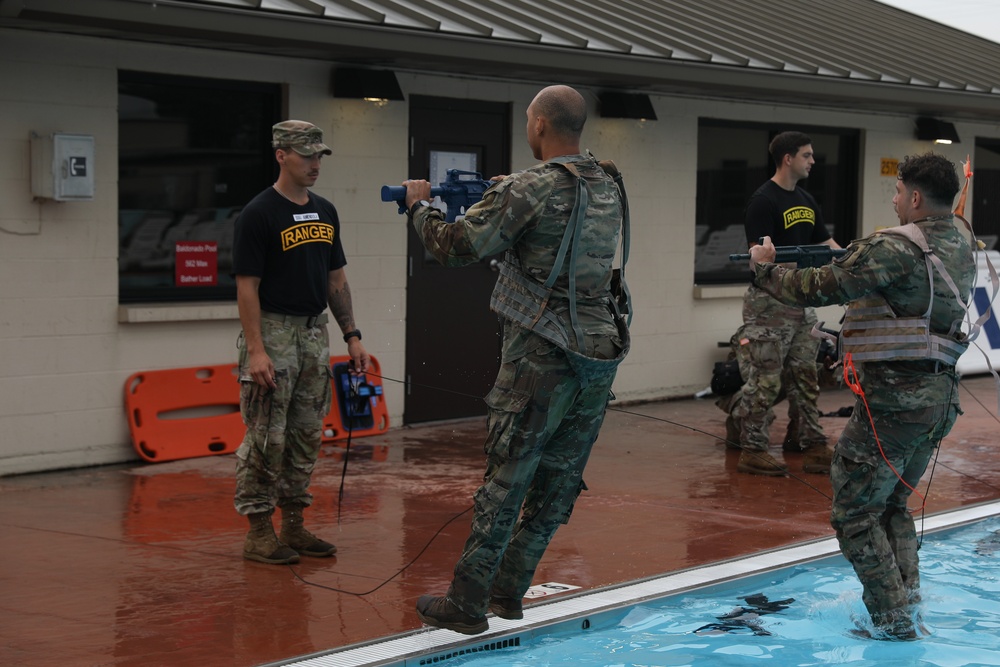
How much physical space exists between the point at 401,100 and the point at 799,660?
241 inches

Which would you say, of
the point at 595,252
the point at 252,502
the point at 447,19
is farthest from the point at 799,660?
the point at 447,19

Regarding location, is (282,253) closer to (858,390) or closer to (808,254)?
(808,254)

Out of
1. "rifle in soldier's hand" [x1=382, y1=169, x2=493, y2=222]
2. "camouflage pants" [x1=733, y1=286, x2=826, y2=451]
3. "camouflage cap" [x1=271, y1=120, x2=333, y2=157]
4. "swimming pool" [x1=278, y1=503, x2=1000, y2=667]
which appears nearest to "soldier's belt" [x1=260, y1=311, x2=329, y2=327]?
"camouflage cap" [x1=271, y1=120, x2=333, y2=157]

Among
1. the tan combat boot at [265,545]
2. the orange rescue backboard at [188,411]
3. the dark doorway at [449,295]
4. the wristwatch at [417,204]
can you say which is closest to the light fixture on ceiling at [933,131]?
the dark doorway at [449,295]

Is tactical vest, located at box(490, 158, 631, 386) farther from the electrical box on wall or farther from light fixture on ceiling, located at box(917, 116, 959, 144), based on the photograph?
light fixture on ceiling, located at box(917, 116, 959, 144)

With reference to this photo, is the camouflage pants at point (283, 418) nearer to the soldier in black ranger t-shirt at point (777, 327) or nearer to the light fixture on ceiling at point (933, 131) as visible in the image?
the soldier in black ranger t-shirt at point (777, 327)

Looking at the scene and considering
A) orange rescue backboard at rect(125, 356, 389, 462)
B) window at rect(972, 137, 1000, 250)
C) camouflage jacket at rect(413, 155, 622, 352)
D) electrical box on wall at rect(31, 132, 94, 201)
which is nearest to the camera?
camouflage jacket at rect(413, 155, 622, 352)

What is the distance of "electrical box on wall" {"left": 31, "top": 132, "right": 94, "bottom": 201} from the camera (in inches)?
333

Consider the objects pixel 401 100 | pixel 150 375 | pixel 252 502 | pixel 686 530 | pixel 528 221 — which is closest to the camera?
pixel 528 221

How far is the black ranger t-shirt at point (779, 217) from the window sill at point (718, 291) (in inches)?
157

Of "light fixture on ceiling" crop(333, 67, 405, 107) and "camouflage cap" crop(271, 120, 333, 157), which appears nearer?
"camouflage cap" crop(271, 120, 333, 157)

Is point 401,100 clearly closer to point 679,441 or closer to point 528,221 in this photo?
point 679,441

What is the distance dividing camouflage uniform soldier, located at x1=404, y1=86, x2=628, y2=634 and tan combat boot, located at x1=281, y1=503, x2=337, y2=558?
165 centimetres

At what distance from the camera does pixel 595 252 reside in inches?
195
